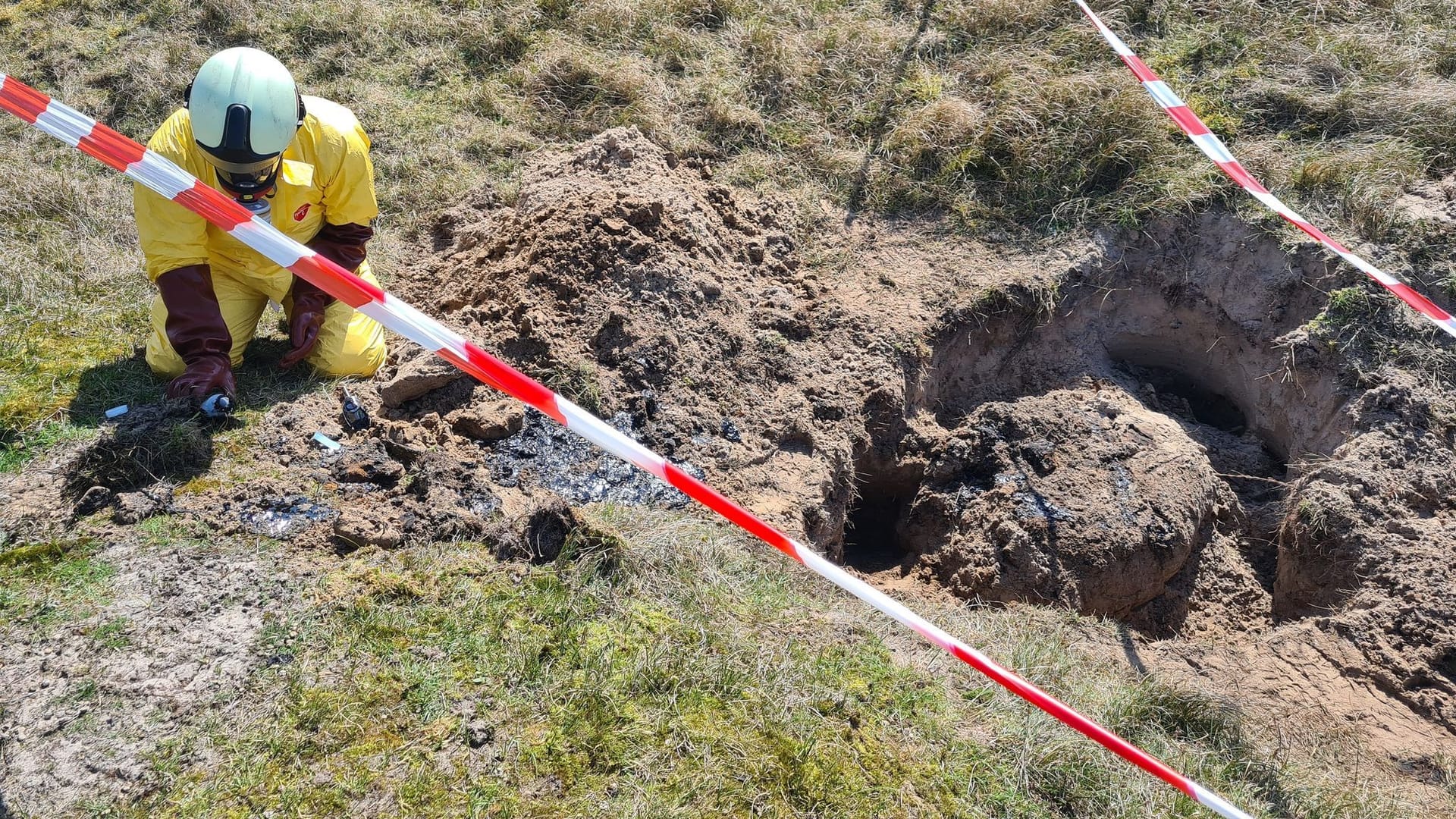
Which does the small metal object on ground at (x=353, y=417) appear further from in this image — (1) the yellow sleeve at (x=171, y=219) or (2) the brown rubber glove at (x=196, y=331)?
(1) the yellow sleeve at (x=171, y=219)

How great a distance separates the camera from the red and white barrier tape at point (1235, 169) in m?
4.44

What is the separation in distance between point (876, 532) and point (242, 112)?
3.39 meters

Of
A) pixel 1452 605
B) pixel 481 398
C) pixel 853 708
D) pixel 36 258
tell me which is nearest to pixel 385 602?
pixel 481 398

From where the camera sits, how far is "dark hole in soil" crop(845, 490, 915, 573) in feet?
15.4

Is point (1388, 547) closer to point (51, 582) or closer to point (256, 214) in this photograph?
point (256, 214)

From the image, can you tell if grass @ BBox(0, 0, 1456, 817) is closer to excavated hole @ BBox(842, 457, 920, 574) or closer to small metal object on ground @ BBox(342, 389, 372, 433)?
small metal object on ground @ BBox(342, 389, 372, 433)

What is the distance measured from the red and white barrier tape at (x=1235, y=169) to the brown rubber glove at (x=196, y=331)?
16.0ft

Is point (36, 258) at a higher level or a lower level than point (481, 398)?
lower

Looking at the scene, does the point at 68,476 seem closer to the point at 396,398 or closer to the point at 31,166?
the point at 396,398

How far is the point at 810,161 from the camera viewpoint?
5617mm

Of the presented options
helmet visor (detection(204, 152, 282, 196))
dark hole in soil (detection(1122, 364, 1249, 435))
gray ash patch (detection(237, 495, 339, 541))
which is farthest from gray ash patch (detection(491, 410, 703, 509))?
dark hole in soil (detection(1122, 364, 1249, 435))

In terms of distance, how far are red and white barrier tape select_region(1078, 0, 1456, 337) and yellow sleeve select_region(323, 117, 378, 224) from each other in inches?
166

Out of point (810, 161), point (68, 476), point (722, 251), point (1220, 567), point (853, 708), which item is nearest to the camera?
point (853, 708)

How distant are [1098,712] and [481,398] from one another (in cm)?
271
